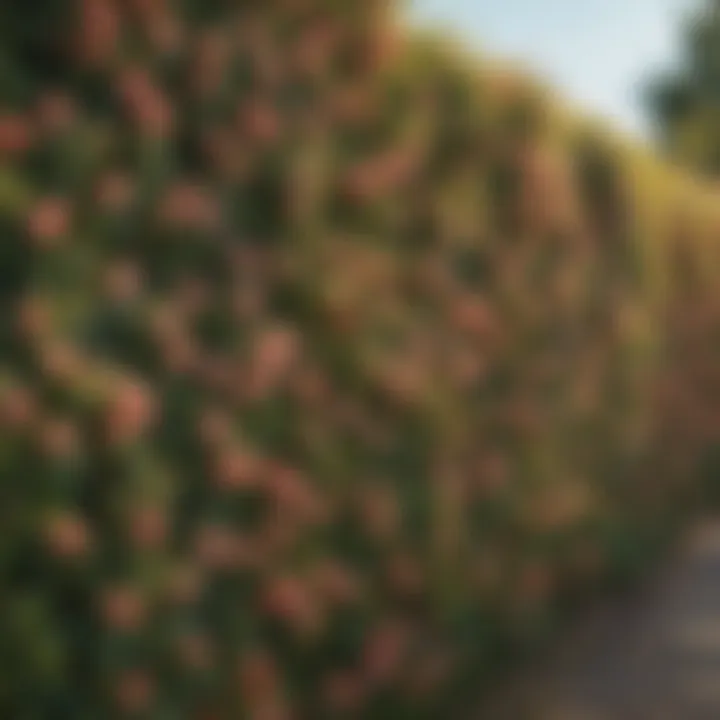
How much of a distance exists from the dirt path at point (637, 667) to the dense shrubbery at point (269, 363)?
0.30 m

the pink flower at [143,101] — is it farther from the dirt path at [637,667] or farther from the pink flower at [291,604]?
the dirt path at [637,667]

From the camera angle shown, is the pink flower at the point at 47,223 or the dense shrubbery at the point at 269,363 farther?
the dense shrubbery at the point at 269,363

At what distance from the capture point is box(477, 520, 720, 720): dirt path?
7.12 m

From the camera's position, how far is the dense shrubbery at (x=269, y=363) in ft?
13.8

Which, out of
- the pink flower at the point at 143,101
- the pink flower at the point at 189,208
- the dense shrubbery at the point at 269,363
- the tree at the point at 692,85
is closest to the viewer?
Answer: the dense shrubbery at the point at 269,363

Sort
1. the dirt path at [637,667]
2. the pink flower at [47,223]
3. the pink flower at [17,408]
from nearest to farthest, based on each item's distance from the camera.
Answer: the pink flower at [17,408] < the pink flower at [47,223] < the dirt path at [637,667]

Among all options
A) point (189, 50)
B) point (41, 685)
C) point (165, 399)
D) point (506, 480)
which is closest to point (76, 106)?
point (189, 50)

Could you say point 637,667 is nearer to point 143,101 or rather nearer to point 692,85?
point 143,101

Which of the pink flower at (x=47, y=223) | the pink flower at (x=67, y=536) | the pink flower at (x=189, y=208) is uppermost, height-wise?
the pink flower at (x=189, y=208)

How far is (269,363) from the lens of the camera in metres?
4.97

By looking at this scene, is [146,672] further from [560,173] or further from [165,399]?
[560,173]

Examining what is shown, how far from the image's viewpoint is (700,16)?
40.9 metres

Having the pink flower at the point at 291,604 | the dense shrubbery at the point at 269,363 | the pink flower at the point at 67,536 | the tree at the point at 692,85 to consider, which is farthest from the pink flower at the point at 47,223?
the tree at the point at 692,85

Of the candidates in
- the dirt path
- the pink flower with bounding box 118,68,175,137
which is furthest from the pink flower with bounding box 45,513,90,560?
the dirt path
